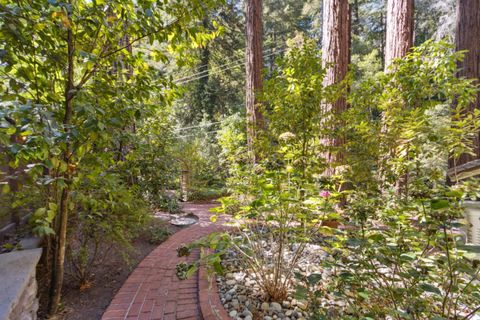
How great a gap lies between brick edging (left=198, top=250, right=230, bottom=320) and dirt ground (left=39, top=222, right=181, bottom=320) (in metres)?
0.75

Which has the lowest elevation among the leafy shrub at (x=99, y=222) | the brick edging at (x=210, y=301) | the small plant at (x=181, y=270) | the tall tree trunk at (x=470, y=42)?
the small plant at (x=181, y=270)

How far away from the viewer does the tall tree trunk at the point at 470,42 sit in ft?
12.6

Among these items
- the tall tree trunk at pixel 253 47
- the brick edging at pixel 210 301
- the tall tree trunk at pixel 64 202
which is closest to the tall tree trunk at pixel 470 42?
the tall tree trunk at pixel 253 47

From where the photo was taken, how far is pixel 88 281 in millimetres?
2395

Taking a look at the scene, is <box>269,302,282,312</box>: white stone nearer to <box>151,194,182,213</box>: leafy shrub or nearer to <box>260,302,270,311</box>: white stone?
<box>260,302,270,311</box>: white stone

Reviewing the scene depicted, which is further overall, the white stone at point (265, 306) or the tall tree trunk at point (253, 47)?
the tall tree trunk at point (253, 47)

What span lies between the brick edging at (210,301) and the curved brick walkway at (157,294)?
0.07 metres

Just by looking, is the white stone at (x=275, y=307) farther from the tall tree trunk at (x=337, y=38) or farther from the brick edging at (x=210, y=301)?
the tall tree trunk at (x=337, y=38)

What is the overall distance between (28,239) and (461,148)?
12.3ft

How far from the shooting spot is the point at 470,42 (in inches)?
153

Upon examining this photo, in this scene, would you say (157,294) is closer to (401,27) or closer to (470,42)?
(401,27)

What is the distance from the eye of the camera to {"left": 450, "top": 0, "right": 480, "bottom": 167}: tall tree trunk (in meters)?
3.84

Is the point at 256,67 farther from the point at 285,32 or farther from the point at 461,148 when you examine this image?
the point at 285,32

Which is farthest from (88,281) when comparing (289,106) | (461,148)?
(461,148)
